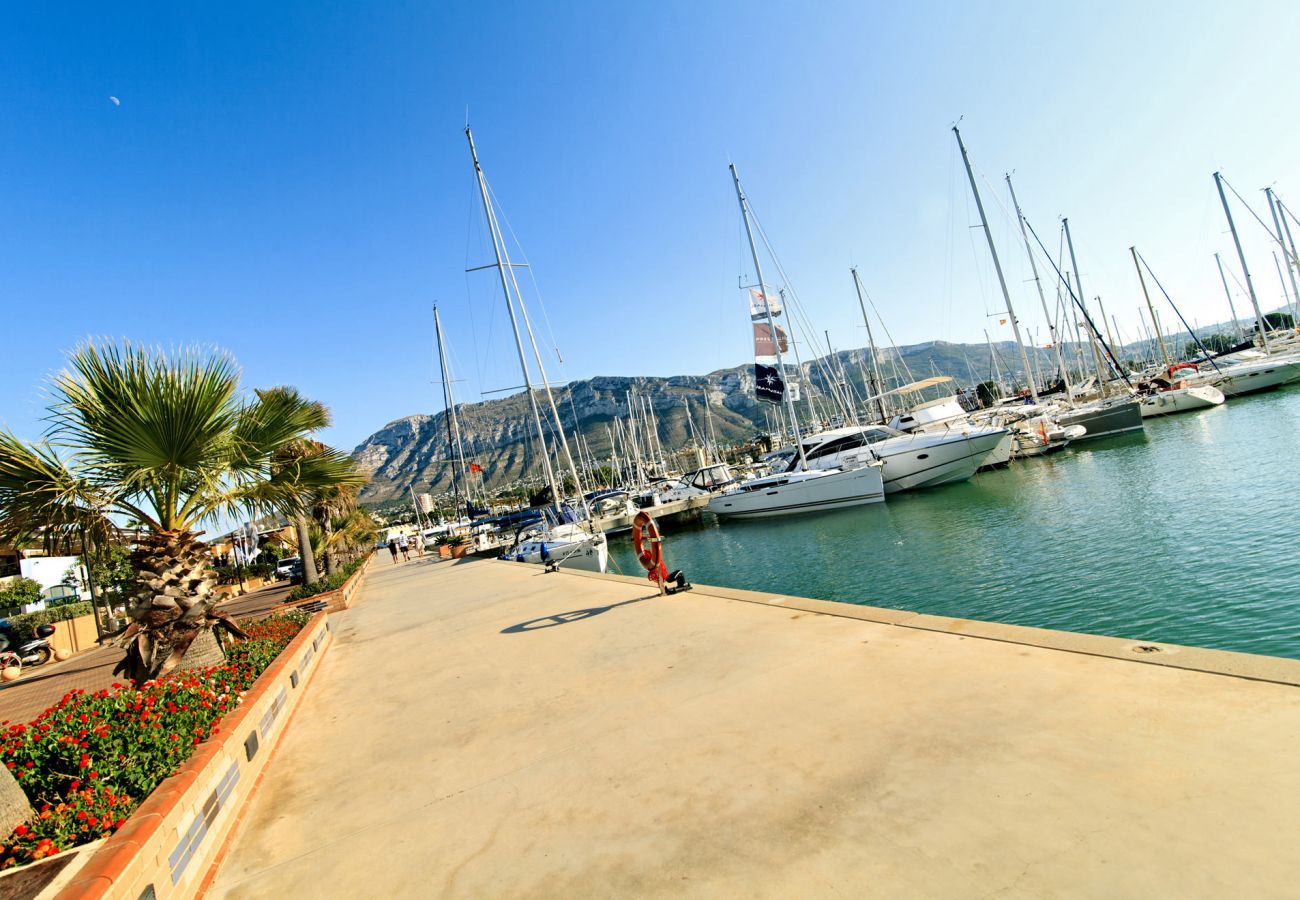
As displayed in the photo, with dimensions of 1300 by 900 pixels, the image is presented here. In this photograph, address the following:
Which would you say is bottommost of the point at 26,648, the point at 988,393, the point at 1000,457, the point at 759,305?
the point at 1000,457

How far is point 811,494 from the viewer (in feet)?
92.3

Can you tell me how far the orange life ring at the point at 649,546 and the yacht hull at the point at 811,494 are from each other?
60.2ft

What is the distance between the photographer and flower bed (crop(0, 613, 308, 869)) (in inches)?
129

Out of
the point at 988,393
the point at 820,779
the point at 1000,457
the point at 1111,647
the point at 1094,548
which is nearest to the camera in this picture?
the point at 820,779

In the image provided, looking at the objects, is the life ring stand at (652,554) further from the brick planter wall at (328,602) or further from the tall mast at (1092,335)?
the tall mast at (1092,335)

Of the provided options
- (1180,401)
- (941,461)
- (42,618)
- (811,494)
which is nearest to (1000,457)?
(941,461)

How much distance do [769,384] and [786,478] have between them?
4646mm

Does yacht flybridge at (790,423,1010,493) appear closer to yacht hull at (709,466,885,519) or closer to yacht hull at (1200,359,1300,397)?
yacht hull at (709,466,885,519)

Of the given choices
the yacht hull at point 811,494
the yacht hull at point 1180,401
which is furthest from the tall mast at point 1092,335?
the yacht hull at point 811,494

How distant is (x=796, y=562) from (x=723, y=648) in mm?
12040

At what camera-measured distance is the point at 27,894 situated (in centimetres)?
277

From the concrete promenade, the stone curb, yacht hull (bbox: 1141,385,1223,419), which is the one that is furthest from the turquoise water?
yacht hull (bbox: 1141,385,1223,419)

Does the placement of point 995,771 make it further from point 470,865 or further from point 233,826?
point 233,826

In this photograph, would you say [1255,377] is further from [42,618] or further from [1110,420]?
[42,618]
